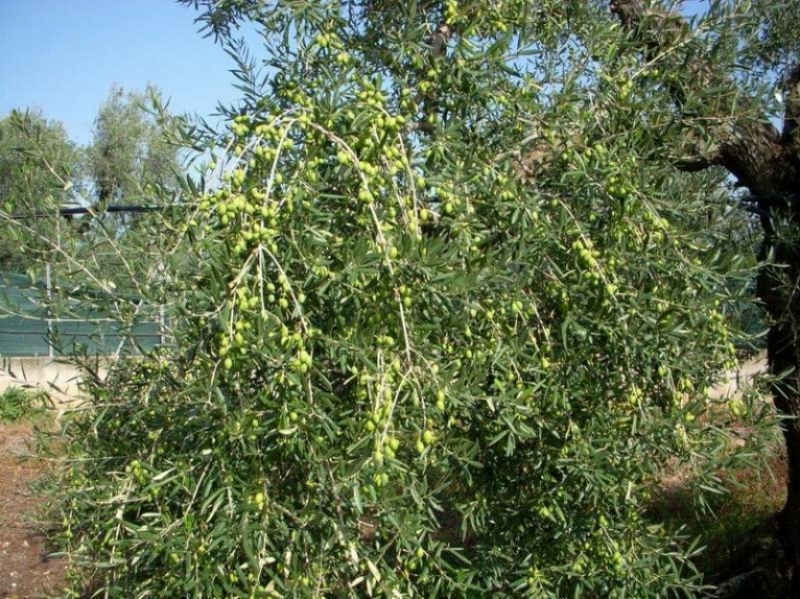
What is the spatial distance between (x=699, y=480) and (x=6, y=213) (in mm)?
2507

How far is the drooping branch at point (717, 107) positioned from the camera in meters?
3.44

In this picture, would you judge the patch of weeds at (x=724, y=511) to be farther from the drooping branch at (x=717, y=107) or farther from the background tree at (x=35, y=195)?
the background tree at (x=35, y=195)

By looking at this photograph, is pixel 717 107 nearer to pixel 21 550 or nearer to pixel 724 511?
pixel 724 511

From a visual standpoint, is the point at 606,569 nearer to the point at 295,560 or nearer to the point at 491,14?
the point at 295,560

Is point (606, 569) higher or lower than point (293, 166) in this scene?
lower

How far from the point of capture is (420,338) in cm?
237

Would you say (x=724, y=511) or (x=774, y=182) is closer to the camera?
(x=774, y=182)

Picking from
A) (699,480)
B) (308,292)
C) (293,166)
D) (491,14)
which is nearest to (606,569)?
(699,480)

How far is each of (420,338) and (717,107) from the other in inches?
76.3

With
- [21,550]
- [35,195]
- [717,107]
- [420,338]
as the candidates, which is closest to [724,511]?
[717,107]

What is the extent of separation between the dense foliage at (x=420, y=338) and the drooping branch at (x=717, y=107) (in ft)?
0.78

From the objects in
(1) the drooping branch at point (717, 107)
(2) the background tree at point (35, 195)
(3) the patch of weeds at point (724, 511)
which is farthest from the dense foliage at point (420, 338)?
(3) the patch of weeds at point (724, 511)

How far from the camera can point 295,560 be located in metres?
2.33

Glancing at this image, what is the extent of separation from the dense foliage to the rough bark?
0.45 m
